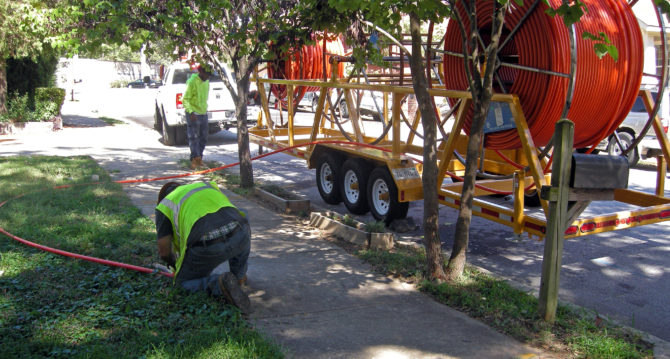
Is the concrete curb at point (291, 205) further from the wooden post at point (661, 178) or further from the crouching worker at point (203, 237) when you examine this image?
the wooden post at point (661, 178)

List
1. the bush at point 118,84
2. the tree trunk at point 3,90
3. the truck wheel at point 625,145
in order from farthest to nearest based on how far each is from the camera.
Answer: the bush at point 118,84 → the tree trunk at point 3,90 → the truck wheel at point 625,145

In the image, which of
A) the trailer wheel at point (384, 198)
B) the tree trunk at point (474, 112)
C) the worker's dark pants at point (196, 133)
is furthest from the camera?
the worker's dark pants at point (196, 133)

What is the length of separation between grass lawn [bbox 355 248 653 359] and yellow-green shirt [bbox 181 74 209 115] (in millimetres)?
7082

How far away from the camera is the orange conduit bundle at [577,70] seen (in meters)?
6.06

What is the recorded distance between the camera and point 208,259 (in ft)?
15.5

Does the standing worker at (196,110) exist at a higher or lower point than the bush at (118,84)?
lower

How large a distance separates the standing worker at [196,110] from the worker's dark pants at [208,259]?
7.37 meters

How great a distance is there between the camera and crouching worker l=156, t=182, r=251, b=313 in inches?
181

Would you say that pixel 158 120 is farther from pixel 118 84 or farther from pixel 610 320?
pixel 118 84

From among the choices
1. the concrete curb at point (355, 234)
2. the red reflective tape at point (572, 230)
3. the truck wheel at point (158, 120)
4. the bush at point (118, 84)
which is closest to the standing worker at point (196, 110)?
the concrete curb at point (355, 234)

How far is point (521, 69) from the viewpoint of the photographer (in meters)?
6.34

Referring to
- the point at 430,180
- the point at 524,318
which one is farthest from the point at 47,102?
the point at 524,318

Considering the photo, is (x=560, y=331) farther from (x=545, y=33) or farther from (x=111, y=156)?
(x=111, y=156)

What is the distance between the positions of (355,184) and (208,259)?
4211 mm
